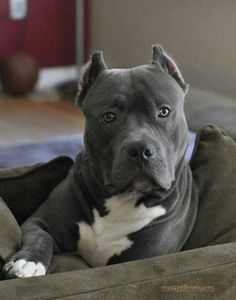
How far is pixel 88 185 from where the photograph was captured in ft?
5.53

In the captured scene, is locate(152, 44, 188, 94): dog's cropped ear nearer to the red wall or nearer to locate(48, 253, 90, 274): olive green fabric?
locate(48, 253, 90, 274): olive green fabric

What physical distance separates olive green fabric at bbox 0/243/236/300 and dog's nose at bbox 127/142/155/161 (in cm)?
27

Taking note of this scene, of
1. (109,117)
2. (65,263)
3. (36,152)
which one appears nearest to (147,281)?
(65,263)

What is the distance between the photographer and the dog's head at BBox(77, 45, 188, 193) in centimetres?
151

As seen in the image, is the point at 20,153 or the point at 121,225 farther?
the point at 20,153

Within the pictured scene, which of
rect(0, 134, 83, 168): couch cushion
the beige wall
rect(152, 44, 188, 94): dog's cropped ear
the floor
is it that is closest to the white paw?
rect(152, 44, 188, 94): dog's cropped ear

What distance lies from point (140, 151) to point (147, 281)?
362 millimetres

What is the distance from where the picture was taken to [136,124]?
1.56 m

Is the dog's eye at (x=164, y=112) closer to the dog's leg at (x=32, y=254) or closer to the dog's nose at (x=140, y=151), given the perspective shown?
the dog's nose at (x=140, y=151)

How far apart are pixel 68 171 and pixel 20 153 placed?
0.60 meters

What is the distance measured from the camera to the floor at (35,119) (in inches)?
174

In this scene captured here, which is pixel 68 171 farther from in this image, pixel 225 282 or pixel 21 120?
pixel 21 120

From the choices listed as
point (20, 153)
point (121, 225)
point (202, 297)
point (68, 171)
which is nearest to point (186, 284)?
point (202, 297)

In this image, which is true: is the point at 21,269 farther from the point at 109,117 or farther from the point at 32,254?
the point at 109,117
